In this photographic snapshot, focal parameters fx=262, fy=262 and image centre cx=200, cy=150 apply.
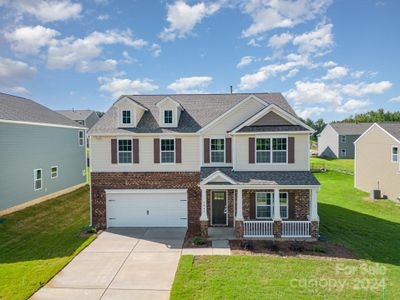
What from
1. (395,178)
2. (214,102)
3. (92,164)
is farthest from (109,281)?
(395,178)

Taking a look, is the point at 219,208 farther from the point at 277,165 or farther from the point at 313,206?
the point at 313,206

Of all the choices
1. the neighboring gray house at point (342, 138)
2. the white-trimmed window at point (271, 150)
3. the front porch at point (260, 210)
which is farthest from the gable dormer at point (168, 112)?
the neighboring gray house at point (342, 138)

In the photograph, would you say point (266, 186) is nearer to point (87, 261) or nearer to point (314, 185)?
point (314, 185)

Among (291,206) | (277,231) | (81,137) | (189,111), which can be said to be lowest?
(277,231)

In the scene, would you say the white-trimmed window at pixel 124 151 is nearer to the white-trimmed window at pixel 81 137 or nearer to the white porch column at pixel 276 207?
the white porch column at pixel 276 207

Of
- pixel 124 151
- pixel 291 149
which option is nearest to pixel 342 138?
pixel 291 149
